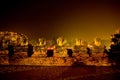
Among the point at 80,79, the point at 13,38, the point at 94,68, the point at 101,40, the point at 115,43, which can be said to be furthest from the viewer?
the point at 101,40

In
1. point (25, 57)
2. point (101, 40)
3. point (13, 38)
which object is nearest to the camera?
point (25, 57)

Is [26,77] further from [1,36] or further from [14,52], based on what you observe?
[1,36]

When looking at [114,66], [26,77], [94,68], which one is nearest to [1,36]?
[26,77]

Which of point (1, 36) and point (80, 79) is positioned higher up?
point (1, 36)

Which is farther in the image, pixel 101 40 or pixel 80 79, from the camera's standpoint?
pixel 101 40

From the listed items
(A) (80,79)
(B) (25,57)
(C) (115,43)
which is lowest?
(A) (80,79)

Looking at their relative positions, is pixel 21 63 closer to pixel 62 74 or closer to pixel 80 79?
pixel 62 74

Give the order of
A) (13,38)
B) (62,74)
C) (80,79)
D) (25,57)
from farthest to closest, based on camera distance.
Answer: (13,38) → (25,57) → (62,74) → (80,79)

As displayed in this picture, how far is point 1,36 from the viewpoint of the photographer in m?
12.1

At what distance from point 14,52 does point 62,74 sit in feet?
10.9

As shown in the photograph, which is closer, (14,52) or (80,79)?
(80,79)

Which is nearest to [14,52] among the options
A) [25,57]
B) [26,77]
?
[25,57]

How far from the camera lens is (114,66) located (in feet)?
28.3

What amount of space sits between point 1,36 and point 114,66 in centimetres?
818
